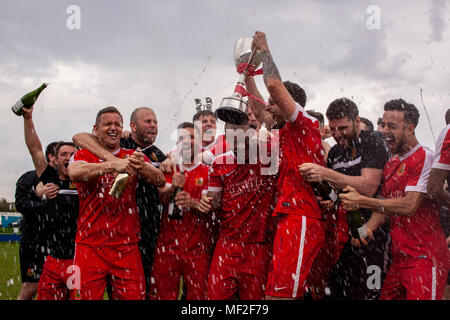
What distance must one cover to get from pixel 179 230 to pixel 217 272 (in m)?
0.67

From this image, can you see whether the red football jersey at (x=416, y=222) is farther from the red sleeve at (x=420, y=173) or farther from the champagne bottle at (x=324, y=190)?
the champagne bottle at (x=324, y=190)

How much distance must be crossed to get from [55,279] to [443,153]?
446cm

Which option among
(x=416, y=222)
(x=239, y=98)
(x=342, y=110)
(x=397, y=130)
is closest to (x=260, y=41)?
(x=239, y=98)

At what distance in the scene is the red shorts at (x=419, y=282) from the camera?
392 centimetres

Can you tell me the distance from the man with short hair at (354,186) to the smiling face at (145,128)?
2096 millimetres

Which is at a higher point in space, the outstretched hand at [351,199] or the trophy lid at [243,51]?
the trophy lid at [243,51]

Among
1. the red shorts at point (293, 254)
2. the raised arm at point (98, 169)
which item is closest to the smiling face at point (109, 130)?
the raised arm at point (98, 169)

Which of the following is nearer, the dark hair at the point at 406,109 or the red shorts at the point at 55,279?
the dark hair at the point at 406,109

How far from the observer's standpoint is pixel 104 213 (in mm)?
4484

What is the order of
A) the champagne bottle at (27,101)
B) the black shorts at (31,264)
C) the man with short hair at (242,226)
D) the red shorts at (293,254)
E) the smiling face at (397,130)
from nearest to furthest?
the red shorts at (293,254)
the smiling face at (397,130)
the man with short hair at (242,226)
the champagne bottle at (27,101)
the black shorts at (31,264)

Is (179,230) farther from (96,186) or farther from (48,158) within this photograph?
(48,158)

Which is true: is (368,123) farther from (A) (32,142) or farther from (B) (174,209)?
(A) (32,142)
